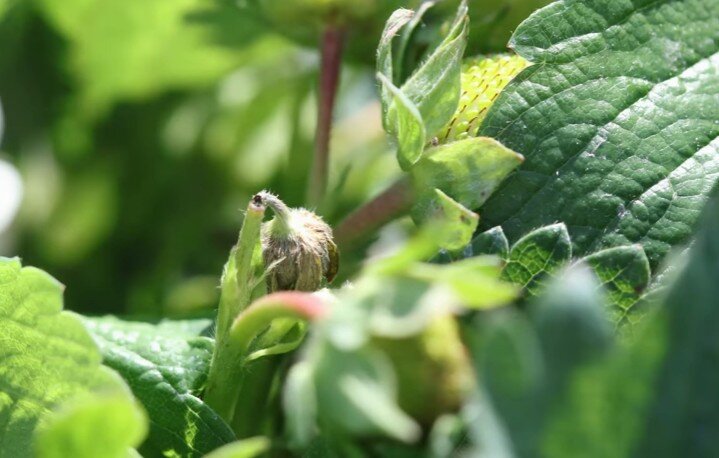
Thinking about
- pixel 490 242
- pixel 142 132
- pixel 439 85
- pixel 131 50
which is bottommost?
pixel 142 132

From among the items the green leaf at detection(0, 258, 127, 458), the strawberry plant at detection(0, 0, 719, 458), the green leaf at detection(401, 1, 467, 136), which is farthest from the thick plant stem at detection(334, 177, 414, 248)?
the green leaf at detection(0, 258, 127, 458)

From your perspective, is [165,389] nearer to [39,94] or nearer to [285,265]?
[285,265]

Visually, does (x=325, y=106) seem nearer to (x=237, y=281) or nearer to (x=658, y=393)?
(x=237, y=281)

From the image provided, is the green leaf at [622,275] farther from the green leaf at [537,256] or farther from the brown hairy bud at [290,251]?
the brown hairy bud at [290,251]

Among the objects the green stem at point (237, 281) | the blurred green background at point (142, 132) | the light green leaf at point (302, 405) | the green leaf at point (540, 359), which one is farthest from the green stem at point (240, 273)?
the blurred green background at point (142, 132)

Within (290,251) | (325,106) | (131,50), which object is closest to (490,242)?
(290,251)

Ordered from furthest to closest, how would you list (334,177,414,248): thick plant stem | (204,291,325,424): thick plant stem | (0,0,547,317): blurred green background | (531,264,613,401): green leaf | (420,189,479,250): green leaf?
(0,0,547,317): blurred green background < (334,177,414,248): thick plant stem < (420,189,479,250): green leaf < (204,291,325,424): thick plant stem < (531,264,613,401): green leaf

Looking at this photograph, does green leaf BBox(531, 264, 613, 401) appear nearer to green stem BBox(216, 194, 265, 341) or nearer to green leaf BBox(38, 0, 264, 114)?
green stem BBox(216, 194, 265, 341)
